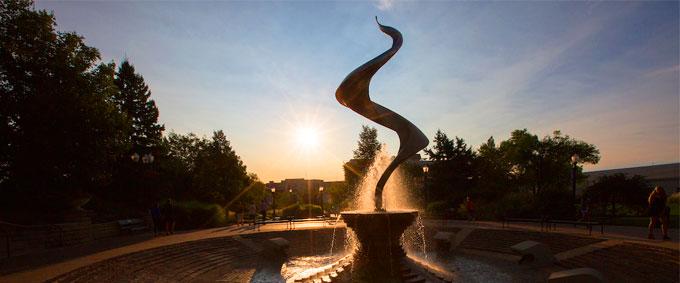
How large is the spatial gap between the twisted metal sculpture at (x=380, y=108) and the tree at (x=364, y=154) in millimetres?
33088

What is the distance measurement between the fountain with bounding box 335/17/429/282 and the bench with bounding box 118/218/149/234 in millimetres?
13375

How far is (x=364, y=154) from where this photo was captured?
158 ft

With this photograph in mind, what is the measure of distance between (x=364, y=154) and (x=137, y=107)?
1055 inches

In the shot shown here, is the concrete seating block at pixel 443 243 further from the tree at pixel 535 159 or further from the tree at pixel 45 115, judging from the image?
the tree at pixel 535 159

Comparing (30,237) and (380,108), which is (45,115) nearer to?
(30,237)

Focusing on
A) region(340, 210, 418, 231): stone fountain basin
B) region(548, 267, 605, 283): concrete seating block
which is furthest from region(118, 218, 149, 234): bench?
region(548, 267, 605, 283): concrete seating block

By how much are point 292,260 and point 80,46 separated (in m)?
16.3

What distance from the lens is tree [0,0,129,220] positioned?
17.2 m

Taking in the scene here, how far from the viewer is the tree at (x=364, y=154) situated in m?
46.2

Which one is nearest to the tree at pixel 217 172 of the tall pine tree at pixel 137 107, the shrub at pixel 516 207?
the tall pine tree at pixel 137 107

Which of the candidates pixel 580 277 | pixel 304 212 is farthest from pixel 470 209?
pixel 580 277

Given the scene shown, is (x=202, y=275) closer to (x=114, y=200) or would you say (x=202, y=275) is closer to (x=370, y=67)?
(x=370, y=67)

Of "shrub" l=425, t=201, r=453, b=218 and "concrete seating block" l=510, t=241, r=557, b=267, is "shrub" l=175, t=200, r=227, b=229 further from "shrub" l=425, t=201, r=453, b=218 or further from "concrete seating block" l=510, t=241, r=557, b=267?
"concrete seating block" l=510, t=241, r=557, b=267

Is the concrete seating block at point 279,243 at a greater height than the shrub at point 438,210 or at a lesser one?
greater
